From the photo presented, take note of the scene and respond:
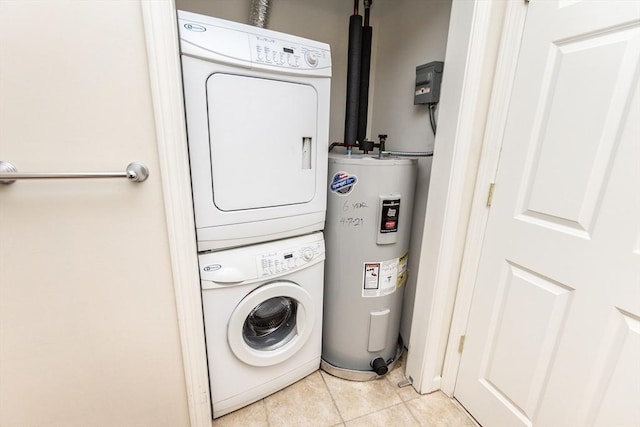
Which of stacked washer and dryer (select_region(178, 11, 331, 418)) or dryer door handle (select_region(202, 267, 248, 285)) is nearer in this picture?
stacked washer and dryer (select_region(178, 11, 331, 418))

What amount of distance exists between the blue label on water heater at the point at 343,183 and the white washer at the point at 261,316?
25 cm

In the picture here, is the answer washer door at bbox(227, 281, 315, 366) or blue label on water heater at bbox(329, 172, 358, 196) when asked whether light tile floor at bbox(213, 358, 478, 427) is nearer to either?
washer door at bbox(227, 281, 315, 366)

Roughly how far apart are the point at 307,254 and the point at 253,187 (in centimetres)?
40

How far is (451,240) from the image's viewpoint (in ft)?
4.07

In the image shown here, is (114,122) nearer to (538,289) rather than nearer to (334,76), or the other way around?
(334,76)

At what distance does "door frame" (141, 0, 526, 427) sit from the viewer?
2.73 ft

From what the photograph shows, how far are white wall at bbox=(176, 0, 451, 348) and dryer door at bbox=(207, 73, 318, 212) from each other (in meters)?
0.70

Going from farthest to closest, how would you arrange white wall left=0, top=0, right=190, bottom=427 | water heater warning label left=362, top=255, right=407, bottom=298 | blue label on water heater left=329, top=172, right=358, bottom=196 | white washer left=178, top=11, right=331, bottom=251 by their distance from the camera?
water heater warning label left=362, top=255, right=407, bottom=298 < blue label on water heater left=329, top=172, right=358, bottom=196 < white washer left=178, top=11, right=331, bottom=251 < white wall left=0, top=0, right=190, bottom=427

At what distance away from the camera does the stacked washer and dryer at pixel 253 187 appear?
984mm

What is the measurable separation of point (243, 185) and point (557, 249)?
3.76 ft

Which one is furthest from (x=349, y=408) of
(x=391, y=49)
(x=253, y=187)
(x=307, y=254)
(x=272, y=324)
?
(x=391, y=49)

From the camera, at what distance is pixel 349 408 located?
4.50 feet

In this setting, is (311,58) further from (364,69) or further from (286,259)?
(286,259)

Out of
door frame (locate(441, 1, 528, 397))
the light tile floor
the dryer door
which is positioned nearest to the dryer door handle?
the dryer door
